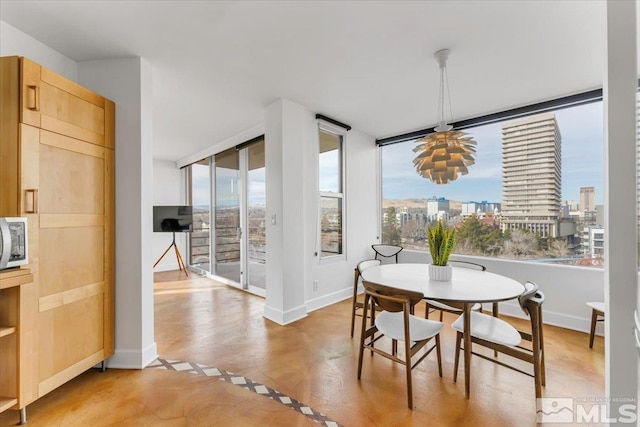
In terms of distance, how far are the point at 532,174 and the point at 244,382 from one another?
4.03 m

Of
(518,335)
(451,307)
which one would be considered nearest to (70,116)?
(451,307)

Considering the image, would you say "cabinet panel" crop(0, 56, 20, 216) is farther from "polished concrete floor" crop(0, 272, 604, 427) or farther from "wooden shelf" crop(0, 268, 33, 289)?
"polished concrete floor" crop(0, 272, 604, 427)

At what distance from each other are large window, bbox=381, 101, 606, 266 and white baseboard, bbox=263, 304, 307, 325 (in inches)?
87.0

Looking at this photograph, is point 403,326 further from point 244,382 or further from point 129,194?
point 129,194

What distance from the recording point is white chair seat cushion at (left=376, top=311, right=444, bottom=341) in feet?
6.49

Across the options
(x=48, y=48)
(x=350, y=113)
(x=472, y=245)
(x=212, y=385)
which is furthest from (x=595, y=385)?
(x=48, y=48)

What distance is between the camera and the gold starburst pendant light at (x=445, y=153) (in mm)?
2301

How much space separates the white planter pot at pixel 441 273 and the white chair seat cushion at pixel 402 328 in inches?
15.7

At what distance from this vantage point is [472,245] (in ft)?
13.0

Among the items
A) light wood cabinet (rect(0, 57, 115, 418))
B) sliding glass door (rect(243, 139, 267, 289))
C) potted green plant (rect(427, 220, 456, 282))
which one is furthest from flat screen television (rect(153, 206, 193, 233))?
potted green plant (rect(427, 220, 456, 282))

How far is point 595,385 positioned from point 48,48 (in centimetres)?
504

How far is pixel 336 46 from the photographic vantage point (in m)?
2.24

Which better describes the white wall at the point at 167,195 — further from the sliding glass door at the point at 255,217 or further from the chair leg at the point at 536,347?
the chair leg at the point at 536,347

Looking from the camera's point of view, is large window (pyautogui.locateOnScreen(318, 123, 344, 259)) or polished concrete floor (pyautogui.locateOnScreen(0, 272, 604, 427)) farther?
large window (pyautogui.locateOnScreen(318, 123, 344, 259))
